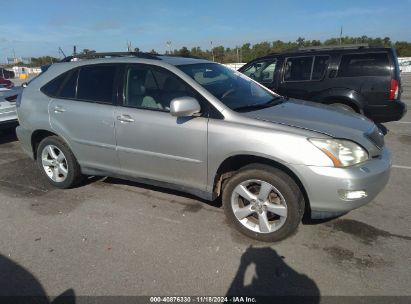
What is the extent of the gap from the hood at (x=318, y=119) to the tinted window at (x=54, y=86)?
2.59m

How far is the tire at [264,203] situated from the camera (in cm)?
326

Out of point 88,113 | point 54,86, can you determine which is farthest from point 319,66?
point 54,86

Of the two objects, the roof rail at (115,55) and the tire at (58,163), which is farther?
the tire at (58,163)

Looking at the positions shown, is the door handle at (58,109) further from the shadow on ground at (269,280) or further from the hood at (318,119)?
the shadow on ground at (269,280)

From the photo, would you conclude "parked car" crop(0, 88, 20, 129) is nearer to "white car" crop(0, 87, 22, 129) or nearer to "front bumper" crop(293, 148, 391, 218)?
"white car" crop(0, 87, 22, 129)

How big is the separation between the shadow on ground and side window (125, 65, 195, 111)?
1.77 meters

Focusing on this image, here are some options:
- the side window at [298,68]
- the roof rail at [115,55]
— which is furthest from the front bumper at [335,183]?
the side window at [298,68]

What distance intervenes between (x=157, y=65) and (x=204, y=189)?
1455 millimetres

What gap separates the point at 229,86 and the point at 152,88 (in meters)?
0.87

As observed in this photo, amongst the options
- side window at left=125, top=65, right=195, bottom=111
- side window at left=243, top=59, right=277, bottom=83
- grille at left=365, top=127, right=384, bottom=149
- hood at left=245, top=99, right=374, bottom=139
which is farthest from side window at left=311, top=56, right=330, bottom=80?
side window at left=125, top=65, right=195, bottom=111

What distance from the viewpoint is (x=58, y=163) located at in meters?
4.84

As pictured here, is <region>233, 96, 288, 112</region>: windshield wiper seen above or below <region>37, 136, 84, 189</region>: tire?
above

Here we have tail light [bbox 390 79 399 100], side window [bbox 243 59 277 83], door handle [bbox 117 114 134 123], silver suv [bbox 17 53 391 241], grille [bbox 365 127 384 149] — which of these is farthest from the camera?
side window [bbox 243 59 277 83]

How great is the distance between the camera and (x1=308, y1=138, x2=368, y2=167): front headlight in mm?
3086
